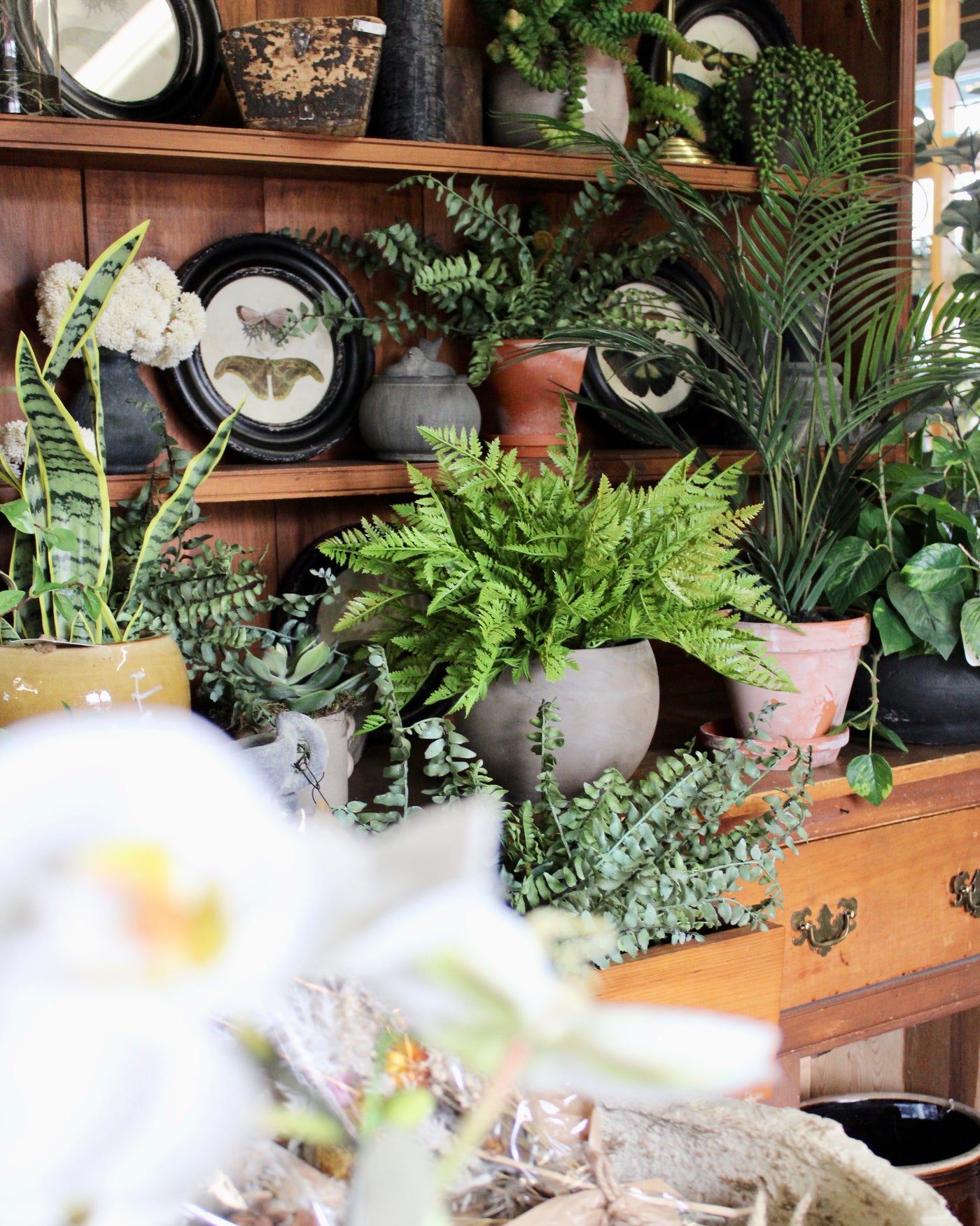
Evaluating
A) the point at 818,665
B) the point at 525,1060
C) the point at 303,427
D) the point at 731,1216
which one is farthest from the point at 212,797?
the point at 303,427

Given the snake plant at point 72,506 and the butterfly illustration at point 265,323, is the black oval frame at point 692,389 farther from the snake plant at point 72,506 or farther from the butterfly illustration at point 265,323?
the snake plant at point 72,506

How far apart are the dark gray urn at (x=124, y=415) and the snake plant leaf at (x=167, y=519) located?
117 millimetres

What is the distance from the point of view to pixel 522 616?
40.9 inches

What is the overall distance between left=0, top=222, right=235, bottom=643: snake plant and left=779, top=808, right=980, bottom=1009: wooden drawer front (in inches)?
28.0

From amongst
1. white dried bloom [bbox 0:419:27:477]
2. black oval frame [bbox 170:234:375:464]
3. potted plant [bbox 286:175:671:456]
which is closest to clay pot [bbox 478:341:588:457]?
potted plant [bbox 286:175:671:456]

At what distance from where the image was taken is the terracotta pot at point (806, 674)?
1.17 metres

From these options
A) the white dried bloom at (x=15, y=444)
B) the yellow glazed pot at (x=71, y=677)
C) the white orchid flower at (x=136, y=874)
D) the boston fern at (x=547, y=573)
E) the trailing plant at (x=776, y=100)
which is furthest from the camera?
the trailing plant at (x=776, y=100)

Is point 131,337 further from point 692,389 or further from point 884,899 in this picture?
point 884,899

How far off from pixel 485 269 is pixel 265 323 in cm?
30

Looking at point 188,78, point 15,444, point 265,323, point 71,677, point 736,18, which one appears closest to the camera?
point 71,677

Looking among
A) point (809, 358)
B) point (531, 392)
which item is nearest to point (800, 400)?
point (809, 358)

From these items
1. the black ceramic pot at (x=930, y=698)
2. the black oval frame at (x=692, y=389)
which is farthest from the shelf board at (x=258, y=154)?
the black ceramic pot at (x=930, y=698)

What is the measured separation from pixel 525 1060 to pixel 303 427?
4.25 feet

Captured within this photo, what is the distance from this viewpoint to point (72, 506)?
1017 mm
